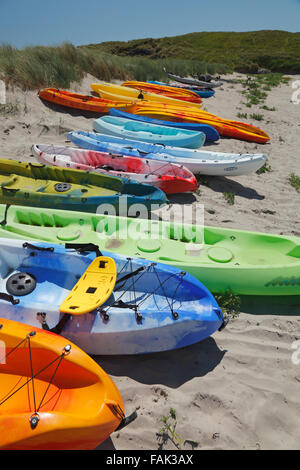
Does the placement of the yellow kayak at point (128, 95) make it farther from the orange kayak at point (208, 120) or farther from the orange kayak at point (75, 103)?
the orange kayak at point (208, 120)

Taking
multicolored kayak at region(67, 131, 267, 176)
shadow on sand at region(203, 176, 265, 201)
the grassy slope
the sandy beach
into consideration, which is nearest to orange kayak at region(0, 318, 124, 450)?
the sandy beach

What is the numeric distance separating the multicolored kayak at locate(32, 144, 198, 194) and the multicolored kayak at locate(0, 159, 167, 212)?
33cm

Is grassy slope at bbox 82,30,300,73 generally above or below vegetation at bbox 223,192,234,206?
above

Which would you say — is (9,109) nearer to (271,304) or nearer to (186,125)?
(186,125)

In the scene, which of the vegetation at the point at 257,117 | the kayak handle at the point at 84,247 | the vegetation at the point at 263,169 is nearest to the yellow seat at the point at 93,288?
the kayak handle at the point at 84,247

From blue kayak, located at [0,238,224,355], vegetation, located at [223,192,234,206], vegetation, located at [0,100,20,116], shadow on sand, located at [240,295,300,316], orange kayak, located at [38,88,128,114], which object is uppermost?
orange kayak, located at [38,88,128,114]

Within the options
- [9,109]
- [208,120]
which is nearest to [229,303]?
[208,120]

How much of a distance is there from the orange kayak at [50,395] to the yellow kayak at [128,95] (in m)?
10.2

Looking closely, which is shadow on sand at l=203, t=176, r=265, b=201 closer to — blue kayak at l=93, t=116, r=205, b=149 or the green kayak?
blue kayak at l=93, t=116, r=205, b=149

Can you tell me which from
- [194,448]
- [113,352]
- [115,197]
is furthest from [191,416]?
[115,197]

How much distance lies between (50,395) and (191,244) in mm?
2449

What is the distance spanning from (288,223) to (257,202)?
906mm

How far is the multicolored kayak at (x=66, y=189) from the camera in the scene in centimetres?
475

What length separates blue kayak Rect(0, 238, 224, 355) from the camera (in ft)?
8.64
